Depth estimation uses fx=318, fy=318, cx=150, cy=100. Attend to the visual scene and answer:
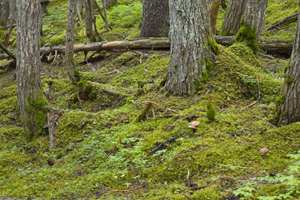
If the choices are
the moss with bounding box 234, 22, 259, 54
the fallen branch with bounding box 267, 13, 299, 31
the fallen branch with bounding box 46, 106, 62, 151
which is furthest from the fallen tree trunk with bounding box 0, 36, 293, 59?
the fallen branch with bounding box 46, 106, 62, 151

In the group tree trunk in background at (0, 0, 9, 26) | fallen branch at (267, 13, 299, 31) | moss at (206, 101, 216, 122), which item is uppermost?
tree trunk in background at (0, 0, 9, 26)

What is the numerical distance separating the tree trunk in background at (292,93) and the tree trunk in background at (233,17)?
19.2 feet

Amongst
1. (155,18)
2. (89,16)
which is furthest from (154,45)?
(89,16)

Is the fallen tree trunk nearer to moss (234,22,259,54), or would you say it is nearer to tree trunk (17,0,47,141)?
moss (234,22,259,54)

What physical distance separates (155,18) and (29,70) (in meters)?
5.47

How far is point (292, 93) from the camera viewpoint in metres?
4.42

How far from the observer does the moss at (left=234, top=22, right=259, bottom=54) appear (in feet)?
28.3

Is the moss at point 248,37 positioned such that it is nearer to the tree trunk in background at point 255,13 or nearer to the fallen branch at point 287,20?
the tree trunk in background at point 255,13

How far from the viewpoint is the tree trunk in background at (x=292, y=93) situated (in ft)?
14.3

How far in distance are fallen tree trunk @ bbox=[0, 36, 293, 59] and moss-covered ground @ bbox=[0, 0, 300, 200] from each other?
1.31 meters

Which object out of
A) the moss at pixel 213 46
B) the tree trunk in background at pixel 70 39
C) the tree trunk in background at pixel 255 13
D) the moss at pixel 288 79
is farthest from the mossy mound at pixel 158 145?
the tree trunk in background at pixel 70 39

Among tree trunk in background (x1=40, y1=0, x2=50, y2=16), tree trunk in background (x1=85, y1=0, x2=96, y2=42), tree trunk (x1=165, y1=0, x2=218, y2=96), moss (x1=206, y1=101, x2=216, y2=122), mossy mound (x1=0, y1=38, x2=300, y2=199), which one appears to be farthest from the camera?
tree trunk in background (x1=40, y1=0, x2=50, y2=16)

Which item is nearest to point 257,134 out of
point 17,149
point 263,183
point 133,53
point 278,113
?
point 278,113

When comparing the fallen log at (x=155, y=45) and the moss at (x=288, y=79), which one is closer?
the moss at (x=288, y=79)
